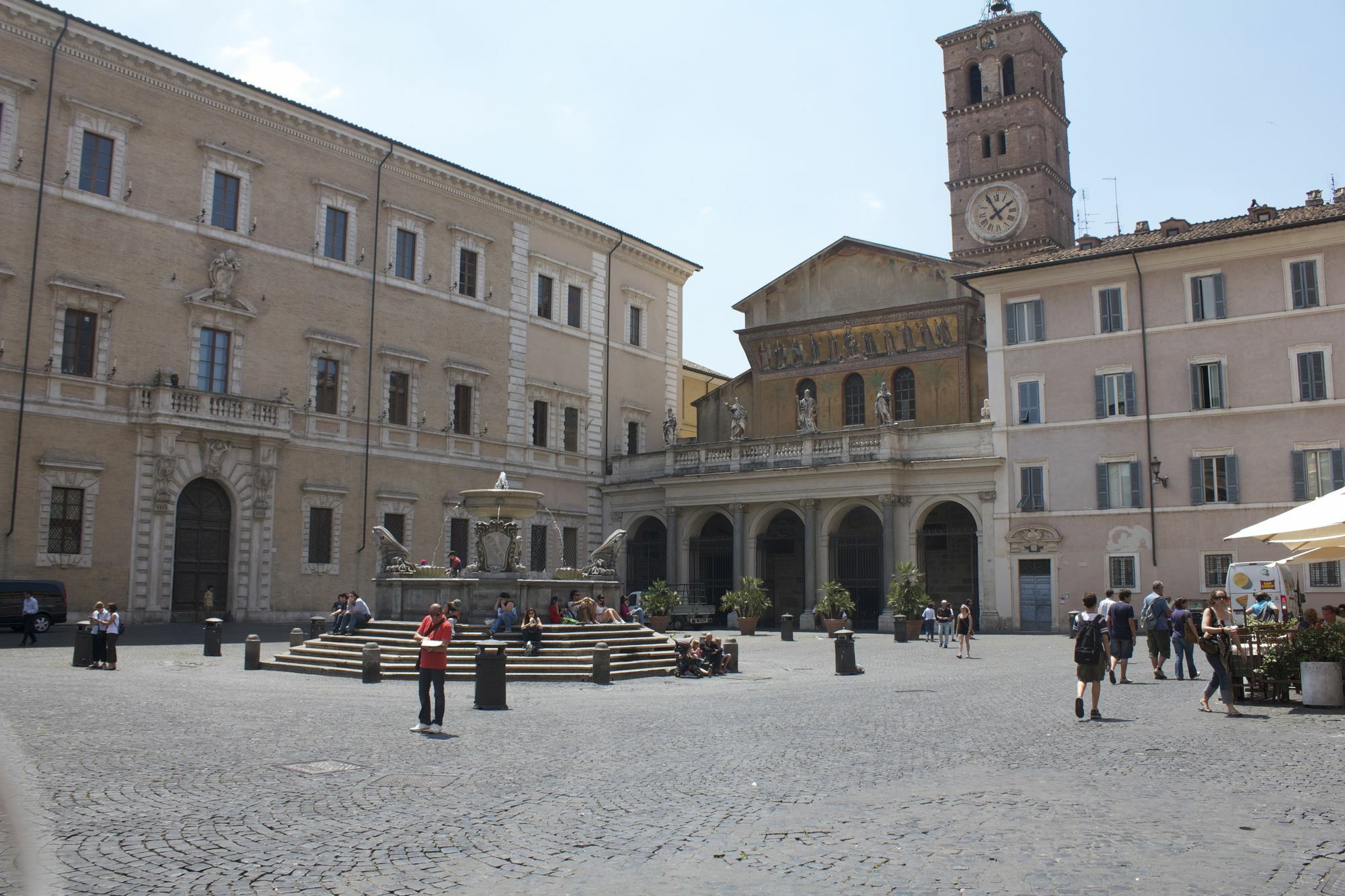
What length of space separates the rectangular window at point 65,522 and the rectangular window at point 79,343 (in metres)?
3.12

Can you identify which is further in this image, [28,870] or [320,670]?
[320,670]

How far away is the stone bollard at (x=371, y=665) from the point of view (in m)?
19.1

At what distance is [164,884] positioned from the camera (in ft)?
21.0

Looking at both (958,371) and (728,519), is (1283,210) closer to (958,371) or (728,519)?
(958,371)

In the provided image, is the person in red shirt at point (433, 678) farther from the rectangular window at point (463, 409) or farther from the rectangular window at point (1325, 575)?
the rectangular window at point (1325, 575)

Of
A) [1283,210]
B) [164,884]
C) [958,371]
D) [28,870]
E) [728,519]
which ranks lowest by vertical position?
[164,884]

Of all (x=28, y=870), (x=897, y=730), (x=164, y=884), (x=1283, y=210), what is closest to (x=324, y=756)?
(x=164, y=884)

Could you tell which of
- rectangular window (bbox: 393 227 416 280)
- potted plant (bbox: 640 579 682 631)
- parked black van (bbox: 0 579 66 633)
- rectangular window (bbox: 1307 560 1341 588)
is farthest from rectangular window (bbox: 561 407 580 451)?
rectangular window (bbox: 1307 560 1341 588)

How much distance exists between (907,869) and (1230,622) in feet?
36.2

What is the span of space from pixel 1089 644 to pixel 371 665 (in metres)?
11.5

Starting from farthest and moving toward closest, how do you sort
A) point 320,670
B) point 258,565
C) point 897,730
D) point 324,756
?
1. point 258,565
2. point 320,670
3. point 897,730
4. point 324,756

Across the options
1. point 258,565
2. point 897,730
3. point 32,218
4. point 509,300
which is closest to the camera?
point 897,730

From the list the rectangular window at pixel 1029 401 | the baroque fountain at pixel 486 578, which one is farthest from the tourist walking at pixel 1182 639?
the rectangular window at pixel 1029 401

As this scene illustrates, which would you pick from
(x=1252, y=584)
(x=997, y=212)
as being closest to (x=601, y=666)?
(x=1252, y=584)
